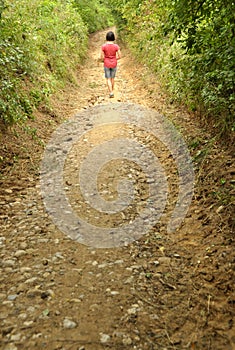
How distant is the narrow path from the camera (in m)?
2.66

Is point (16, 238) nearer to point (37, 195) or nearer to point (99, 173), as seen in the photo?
point (37, 195)

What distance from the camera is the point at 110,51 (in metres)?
9.52

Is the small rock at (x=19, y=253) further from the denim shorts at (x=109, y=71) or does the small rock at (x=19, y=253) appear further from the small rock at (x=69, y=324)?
the denim shorts at (x=109, y=71)

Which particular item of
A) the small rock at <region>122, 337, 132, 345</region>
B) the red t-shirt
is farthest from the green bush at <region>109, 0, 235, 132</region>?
the red t-shirt

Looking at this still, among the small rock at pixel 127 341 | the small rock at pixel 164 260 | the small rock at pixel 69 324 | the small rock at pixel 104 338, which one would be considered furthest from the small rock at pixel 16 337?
the small rock at pixel 164 260

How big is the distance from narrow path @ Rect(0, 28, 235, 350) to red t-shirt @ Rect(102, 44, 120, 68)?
19.6 feet

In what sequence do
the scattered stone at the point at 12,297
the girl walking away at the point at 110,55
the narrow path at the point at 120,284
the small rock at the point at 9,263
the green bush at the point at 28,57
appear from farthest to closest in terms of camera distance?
the girl walking away at the point at 110,55
the green bush at the point at 28,57
the small rock at the point at 9,263
the scattered stone at the point at 12,297
the narrow path at the point at 120,284

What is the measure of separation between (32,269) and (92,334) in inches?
40.5

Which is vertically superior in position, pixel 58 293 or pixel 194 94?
pixel 194 94

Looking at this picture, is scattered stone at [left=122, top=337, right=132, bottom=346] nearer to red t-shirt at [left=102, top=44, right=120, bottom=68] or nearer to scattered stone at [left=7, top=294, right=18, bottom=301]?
scattered stone at [left=7, top=294, right=18, bottom=301]

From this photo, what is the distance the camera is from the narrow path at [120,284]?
266 centimetres

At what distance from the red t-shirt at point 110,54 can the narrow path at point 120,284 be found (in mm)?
5986

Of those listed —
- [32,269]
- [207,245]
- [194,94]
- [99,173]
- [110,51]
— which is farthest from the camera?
[110,51]

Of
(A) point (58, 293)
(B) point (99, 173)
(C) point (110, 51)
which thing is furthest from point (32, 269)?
(C) point (110, 51)
